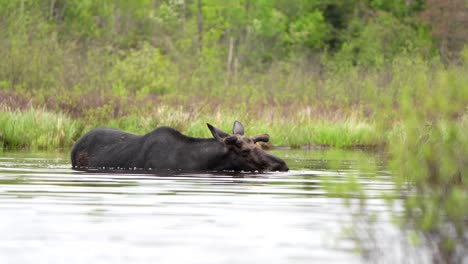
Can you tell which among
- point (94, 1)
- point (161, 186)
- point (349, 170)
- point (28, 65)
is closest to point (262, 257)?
point (161, 186)

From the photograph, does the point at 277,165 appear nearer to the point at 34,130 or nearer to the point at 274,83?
the point at 34,130

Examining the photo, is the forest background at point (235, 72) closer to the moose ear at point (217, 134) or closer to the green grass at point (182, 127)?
the green grass at point (182, 127)

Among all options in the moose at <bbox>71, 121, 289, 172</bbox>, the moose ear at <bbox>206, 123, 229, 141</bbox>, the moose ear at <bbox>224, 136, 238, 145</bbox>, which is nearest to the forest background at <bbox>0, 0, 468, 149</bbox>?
the moose at <bbox>71, 121, 289, 172</bbox>

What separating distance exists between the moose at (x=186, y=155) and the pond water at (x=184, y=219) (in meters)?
1.57

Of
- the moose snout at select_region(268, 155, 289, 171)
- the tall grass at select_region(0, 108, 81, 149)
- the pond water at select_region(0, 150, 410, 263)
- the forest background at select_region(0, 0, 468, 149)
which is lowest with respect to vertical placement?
the pond water at select_region(0, 150, 410, 263)

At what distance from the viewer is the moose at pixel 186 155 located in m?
15.8

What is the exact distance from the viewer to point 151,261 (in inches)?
255

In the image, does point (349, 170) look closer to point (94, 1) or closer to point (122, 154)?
point (122, 154)

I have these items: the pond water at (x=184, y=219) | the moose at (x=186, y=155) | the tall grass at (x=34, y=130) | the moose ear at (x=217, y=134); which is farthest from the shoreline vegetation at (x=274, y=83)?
the moose ear at (x=217, y=134)

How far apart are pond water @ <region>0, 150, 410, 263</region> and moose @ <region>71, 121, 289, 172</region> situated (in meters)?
1.57

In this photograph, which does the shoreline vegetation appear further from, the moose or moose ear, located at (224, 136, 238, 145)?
moose ear, located at (224, 136, 238, 145)

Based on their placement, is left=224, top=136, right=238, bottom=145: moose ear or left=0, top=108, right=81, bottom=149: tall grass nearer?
left=224, top=136, right=238, bottom=145: moose ear

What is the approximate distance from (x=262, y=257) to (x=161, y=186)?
560 cm

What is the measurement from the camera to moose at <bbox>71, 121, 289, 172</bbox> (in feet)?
51.7
